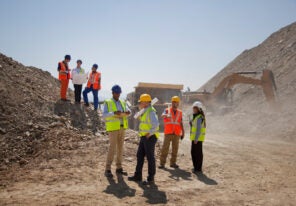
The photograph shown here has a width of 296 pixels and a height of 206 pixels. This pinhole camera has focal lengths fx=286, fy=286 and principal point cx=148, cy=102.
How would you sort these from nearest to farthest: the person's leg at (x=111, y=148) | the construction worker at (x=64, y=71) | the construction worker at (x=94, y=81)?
the person's leg at (x=111, y=148) < the construction worker at (x=64, y=71) < the construction worker at (x=94, y=81)

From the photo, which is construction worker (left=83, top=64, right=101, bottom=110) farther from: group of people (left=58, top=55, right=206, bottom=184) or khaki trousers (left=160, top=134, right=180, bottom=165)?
khaki trousers (left=160, top=134, right=180, bottom=165)

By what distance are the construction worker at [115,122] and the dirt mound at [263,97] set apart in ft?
37.1

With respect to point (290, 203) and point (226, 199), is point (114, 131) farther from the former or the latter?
point (290, 203)

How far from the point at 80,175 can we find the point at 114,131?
1.22 metres

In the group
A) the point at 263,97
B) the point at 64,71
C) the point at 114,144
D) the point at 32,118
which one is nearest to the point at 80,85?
the point at 64,71

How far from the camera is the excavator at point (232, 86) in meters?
18.6

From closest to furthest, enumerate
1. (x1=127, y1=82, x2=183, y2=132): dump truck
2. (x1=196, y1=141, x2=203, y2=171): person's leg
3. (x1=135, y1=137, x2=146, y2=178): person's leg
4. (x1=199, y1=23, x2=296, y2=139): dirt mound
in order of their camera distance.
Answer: (x1=135, y1=137, x2=146, y2=178): person's leg < (x1=196, y1=141, x2=203, y2=171): person's leg < (x1=199, y1=23, x2=296, y2=139): dirt mound < (x1=127, y1=82, x2=183, y2=132): dump truck

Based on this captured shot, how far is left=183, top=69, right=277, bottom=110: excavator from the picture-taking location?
1858 centimetres

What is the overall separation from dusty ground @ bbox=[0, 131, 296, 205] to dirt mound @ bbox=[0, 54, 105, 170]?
1.67ft

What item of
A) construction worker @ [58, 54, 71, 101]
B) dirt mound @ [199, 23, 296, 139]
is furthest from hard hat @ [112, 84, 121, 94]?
dirt mound @ [199, 23, 296, 139]

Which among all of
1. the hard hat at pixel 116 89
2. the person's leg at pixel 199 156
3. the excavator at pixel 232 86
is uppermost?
the excavator at pixel 232 86

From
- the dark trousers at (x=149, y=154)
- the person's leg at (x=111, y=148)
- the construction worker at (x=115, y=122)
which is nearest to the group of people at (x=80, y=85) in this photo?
the construction worker at (x=115, y=122)

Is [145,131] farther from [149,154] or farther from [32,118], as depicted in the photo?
[32,118]

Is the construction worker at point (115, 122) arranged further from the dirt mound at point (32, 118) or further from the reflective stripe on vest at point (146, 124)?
the dirt mound at point (32, 118)
